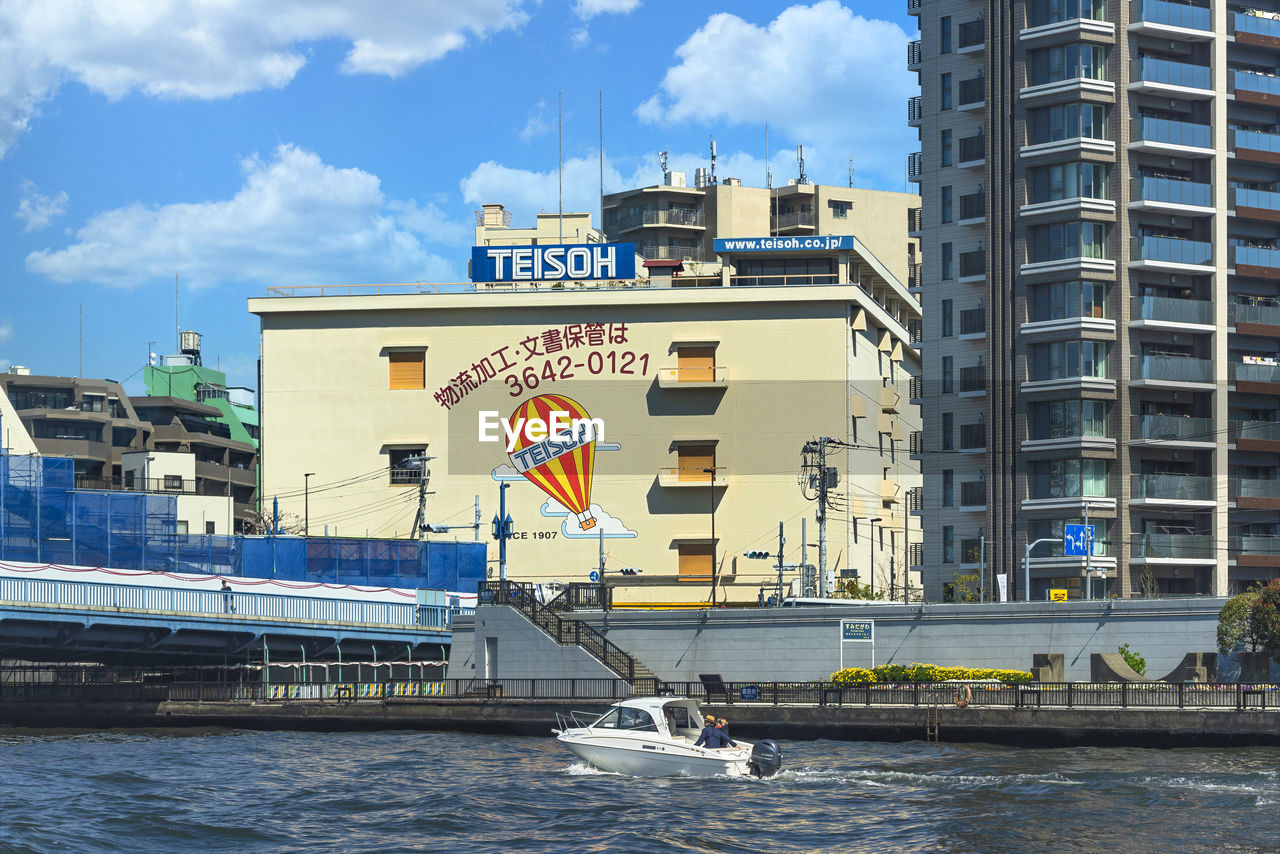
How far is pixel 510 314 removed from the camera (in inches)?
4318

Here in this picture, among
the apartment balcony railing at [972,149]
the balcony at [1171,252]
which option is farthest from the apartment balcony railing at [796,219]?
the balcony at [1171,252]

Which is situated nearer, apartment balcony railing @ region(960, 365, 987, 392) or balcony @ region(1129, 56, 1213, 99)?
balcony @ region(1129, 56, 1213, 99)

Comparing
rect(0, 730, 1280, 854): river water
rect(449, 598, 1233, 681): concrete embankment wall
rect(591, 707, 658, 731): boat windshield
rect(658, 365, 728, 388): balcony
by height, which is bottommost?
rect(0, 730, 1280, 854): river water

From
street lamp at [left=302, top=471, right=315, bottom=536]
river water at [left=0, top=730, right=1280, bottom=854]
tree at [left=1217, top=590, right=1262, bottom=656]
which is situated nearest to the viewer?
river water at [left=0, top=730, right=1280, bottom=854]

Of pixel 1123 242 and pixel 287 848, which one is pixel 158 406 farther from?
pixel 287 848

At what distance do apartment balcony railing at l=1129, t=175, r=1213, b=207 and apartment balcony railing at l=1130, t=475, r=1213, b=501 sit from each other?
586 inches

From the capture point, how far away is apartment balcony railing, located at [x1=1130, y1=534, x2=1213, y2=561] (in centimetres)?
8681

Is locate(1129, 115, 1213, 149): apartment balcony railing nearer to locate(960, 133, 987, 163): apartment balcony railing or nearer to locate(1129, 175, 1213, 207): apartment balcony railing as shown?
locate(1129, 175, 1213, 207): apartment balcony railing

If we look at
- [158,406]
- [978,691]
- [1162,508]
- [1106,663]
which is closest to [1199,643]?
[1106,663]

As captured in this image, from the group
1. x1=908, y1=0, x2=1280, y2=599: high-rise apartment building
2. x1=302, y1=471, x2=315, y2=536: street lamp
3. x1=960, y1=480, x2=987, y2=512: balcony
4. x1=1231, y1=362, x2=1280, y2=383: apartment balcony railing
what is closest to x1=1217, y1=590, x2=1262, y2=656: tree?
x1=908, y1=0, x2=1280, y2=599: high-rise apartment building

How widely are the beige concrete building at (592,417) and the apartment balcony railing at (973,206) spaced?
51.4ft

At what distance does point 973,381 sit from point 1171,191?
14.8 m

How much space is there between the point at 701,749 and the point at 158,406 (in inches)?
4413

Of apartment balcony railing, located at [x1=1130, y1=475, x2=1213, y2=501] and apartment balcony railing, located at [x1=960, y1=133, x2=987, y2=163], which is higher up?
apartment balcony railing, located at [x1=960, y1=133, x2=987, y2=163]
